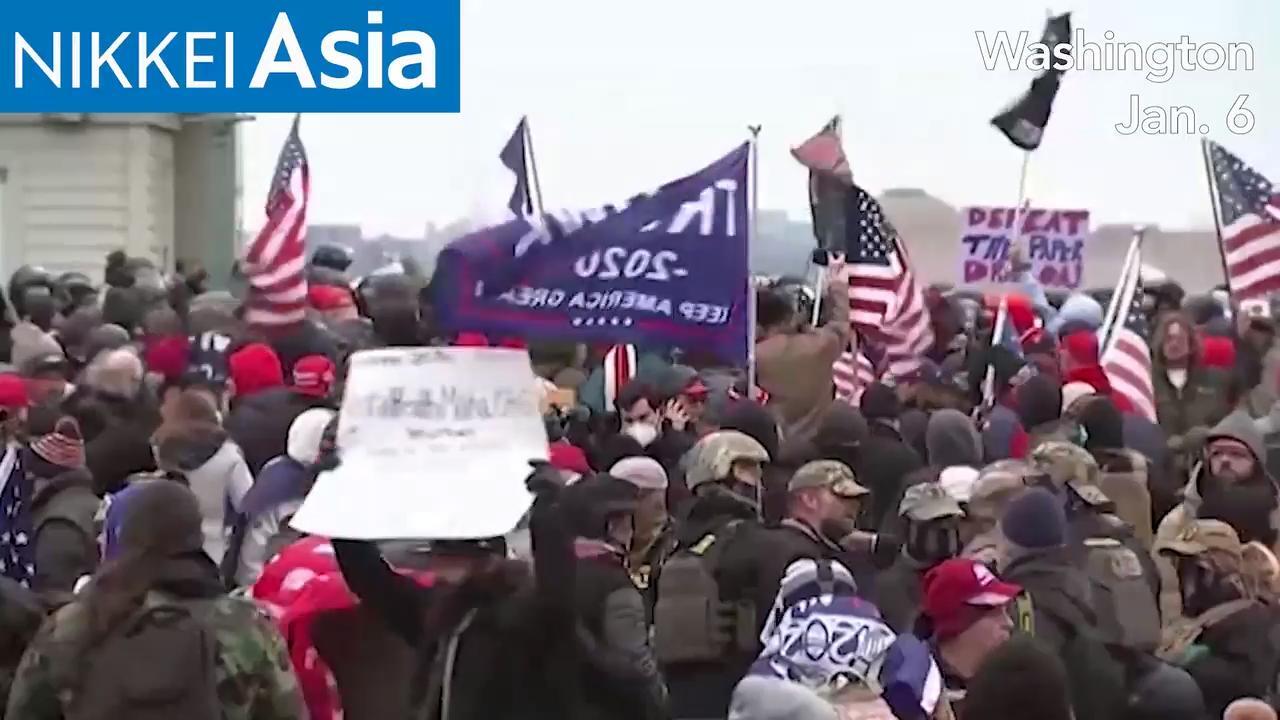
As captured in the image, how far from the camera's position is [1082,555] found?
280 inches

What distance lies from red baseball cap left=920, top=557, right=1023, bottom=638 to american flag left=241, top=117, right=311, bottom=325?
24.8 ft

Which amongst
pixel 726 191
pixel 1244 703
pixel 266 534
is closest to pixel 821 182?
pixel 726 191

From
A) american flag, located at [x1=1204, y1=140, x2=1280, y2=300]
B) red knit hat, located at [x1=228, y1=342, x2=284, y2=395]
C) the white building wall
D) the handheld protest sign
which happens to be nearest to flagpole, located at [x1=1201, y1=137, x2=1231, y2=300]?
american flag, located at [x1=1204, y1=140, x2=1280, y2=300]

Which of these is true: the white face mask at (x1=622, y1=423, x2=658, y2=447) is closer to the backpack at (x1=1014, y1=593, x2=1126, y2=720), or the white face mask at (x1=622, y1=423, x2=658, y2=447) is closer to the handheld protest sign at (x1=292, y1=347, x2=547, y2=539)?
the backpack at (x1=1014, y1=593, x2=1126, y2=720)

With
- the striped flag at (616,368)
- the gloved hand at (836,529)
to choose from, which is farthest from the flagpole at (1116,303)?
the gloved hand at (836,529)

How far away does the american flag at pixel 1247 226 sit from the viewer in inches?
555

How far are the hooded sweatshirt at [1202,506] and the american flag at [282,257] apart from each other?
569 cm

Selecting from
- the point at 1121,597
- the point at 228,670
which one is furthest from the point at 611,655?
the point at 1121,597

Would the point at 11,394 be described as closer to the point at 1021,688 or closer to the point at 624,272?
the point at 624,272

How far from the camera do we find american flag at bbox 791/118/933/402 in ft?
43.2

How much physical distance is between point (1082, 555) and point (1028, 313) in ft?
28.6

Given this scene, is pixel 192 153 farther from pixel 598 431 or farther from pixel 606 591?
pixel 606 591

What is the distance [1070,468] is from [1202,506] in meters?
0.63

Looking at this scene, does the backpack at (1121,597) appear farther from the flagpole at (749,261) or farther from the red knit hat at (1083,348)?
the red knit hat at (1083,348)
